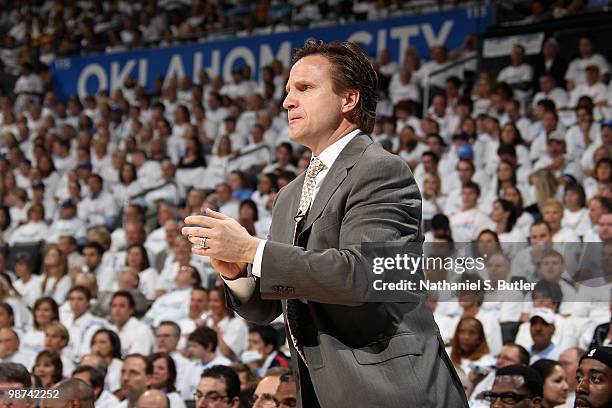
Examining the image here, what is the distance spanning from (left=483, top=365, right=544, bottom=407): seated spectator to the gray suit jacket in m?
1.96

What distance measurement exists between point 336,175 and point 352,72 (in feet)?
0.87

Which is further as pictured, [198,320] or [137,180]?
[137,180]

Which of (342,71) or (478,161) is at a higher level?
(478,161)

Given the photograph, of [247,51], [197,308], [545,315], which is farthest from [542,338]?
[247,51]

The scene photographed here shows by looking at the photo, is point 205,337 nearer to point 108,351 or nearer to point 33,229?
point 108,351

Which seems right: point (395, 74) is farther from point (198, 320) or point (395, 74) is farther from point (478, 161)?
point (198, 320)

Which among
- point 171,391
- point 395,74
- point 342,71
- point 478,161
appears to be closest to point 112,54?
point 395,74

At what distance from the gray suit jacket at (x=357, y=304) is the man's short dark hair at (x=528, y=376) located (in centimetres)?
204

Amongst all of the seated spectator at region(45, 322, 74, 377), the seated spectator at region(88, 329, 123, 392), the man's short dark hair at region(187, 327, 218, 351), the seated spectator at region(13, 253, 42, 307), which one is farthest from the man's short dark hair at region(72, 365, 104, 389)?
the seated spectator at region(13, 253, 42, 307)

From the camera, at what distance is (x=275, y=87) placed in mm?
12695

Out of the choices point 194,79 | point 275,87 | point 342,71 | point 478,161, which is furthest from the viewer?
point 194,79

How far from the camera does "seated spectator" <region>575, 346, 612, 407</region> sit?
3.28m

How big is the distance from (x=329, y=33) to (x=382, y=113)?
199 cm

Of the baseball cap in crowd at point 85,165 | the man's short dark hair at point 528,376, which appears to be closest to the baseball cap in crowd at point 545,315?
the man's short dark hair at point 528,376
